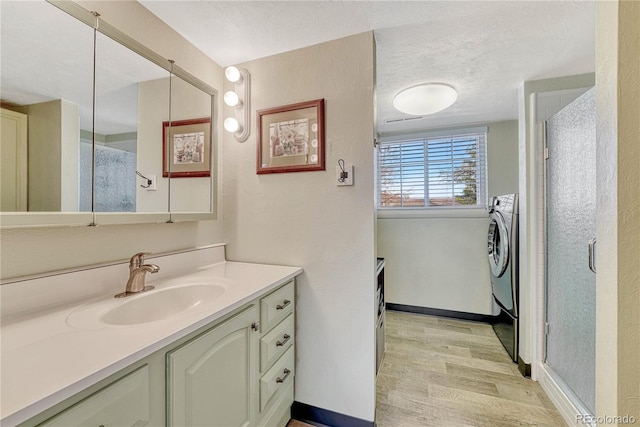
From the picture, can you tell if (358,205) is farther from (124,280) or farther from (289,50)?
(124,280)

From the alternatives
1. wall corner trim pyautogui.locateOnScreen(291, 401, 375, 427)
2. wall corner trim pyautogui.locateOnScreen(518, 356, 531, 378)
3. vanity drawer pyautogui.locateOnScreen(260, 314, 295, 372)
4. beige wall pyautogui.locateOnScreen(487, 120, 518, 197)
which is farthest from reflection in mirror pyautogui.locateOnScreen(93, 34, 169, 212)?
beige wall pyautogui.locateOnScreen(487, 120, 518, 197)

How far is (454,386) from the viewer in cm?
176

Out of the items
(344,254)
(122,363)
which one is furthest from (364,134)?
(122,363)

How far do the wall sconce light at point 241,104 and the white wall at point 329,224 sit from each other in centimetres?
4

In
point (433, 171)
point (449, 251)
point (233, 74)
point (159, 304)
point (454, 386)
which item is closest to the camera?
point (159, 304)

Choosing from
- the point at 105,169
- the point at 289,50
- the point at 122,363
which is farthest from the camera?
the point at 289,50

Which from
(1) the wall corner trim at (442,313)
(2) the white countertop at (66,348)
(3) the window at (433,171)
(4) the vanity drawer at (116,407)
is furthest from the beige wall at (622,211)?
(3) the window at (433,171)

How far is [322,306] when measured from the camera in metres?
1.49

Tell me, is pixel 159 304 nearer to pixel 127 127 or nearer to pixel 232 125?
pixel 127 127

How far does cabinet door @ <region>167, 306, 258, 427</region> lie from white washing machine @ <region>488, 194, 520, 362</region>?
2039 millimetres

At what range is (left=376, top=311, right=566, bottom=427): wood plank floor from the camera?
1.50m

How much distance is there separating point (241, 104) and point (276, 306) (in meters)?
1.30

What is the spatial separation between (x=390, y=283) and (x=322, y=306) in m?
1.84

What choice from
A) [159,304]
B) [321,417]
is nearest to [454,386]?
[321,417]
